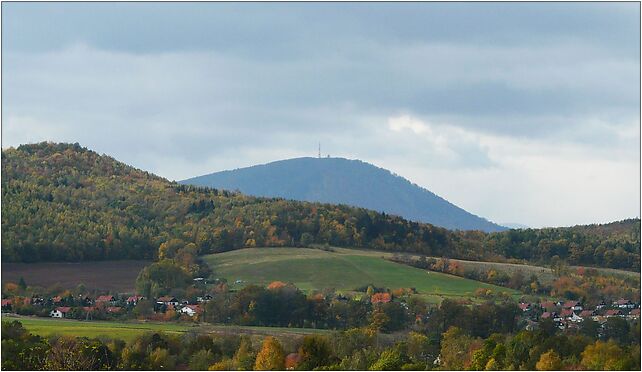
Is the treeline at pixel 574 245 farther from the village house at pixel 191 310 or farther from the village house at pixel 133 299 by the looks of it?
the village house at pixel 133 299

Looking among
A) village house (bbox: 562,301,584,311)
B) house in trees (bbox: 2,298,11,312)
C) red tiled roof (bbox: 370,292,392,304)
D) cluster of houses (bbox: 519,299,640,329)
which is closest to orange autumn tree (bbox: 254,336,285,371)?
cluster of houses (bbox: 519,299,640,329)

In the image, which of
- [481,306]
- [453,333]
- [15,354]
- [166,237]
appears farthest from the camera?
[166,237]

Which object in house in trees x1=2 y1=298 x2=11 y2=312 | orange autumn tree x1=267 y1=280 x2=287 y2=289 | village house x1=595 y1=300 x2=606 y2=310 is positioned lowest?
village house x1=595 y1=300 x2=606 y2=310

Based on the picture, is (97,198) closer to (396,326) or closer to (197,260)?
(197,260)

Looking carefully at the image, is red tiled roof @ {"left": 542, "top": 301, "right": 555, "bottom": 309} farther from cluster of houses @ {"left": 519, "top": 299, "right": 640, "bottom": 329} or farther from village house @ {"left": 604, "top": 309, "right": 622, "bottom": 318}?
village house @ {"left": 604, "top": 309, "right": 622, "bottom": 318}

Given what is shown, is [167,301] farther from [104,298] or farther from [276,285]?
[276,285]

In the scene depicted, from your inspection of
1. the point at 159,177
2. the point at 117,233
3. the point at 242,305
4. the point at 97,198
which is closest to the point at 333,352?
the point at 242,305
